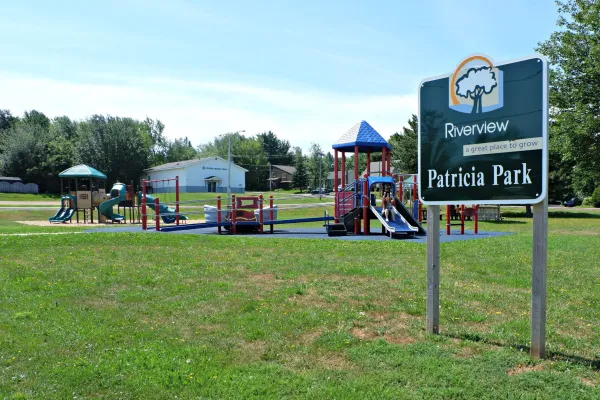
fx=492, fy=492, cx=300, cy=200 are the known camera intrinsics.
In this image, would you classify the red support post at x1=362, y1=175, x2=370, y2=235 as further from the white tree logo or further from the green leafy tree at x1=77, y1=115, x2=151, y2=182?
the green leafy tree at x1=77, y1=115, x2=151, y2=182

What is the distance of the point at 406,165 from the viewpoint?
5225 cm

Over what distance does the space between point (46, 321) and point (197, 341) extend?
6.85 ft

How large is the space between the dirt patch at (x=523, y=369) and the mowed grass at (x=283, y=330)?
28 mm

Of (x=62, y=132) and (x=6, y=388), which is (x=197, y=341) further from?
(x=62, y=132)

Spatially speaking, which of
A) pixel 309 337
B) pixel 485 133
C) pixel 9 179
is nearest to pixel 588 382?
pixel 485 133

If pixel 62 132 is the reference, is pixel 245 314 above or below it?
below

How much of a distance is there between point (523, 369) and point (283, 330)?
2.56 meters

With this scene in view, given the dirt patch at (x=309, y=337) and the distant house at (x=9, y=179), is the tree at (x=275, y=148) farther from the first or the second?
the dirt patch at (x=309, y=337)

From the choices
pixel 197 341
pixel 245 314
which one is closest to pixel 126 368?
pixel 197 341

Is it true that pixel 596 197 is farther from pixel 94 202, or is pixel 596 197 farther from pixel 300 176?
pixel 94 202

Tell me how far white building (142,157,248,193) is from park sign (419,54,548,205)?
71137 mm

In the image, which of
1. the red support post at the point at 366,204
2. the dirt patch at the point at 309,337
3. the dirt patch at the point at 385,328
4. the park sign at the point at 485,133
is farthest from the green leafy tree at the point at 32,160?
the park sign at the point at 485,133

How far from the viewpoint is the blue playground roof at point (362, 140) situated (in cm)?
2062

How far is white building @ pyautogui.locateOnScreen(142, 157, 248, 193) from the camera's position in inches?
3009
